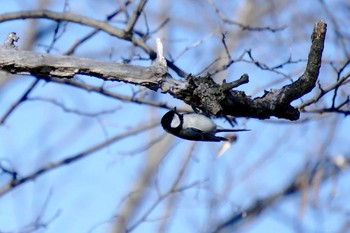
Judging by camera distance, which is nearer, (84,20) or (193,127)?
(193,127)

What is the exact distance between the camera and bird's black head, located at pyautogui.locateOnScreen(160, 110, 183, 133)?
288 centimetres

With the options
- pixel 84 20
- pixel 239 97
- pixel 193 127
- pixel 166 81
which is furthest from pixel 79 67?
pixel 84 20

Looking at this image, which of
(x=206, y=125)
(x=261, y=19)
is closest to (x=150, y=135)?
(x=261, y=19)

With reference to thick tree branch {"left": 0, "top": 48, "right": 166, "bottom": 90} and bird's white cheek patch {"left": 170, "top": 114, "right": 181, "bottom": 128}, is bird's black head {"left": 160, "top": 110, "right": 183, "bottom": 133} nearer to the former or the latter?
bird's white cheek patch {"left": 170, "top": 114, "right": 181, "bottom": 128}

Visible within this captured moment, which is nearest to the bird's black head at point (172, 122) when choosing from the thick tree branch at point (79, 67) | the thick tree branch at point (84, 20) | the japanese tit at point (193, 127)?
the japanese tit at point (193, 127)

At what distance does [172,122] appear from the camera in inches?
114

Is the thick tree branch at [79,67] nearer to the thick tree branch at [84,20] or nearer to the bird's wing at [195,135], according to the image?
the bird's wing at [195,135]

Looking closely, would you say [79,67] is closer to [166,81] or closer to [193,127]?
[166,81]

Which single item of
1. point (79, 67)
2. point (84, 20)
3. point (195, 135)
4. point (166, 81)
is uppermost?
point (84, 20)

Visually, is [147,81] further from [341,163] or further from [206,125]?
[341,163]

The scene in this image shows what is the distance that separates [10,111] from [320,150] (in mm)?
3607

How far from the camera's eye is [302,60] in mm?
4047

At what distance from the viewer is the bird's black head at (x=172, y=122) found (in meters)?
2.88

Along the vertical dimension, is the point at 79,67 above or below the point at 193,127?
above
